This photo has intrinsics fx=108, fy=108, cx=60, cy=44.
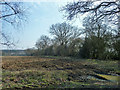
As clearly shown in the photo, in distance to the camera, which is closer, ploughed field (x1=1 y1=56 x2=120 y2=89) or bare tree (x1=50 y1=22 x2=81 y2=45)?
ploughed field (x1=1 y1=56 x2=120 y2=89)

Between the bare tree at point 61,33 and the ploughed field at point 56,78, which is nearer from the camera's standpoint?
the ploughed field at point 56,78

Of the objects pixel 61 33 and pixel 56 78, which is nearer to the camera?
pixel 56 78

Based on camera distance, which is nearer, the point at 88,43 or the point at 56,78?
the point at 56,78

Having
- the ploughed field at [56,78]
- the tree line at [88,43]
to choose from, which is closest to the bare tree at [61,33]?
the tree line at [88,43]

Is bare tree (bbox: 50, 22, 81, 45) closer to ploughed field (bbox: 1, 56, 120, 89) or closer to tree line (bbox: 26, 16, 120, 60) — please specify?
tree line (bbox: 26, 16, 120, 60)

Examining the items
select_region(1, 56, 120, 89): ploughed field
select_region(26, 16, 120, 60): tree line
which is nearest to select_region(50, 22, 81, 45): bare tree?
select_region(26, 16, 120, 60): tree line

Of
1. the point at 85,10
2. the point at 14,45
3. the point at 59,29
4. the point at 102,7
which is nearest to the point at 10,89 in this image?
the point at 14,45

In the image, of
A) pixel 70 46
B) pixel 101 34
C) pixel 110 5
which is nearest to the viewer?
pixel 110 5

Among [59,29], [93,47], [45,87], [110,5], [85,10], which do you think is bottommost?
[45,87]

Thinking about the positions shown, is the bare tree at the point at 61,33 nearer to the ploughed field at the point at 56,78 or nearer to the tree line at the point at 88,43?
the tree line at the point at 88,43

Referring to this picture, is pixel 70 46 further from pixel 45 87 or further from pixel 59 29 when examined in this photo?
pixel 45 87

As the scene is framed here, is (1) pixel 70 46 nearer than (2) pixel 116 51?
No

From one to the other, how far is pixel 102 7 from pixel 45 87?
15.0ft

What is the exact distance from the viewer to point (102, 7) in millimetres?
5211
